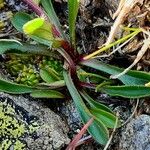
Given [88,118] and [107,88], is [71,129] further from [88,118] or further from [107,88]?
[107,88]

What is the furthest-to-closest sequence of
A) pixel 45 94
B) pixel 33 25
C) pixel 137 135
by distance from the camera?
pixel 45 94, pixel 137 135, pixel 33 25

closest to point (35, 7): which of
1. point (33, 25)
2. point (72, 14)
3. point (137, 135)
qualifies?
point (72, 14)

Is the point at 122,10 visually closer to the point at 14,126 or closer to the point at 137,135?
the point at 137,135

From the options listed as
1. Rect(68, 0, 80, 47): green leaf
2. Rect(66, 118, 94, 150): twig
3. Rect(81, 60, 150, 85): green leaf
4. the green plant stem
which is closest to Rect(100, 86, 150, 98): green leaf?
Rect(81, 60, 150, 85): green leaf

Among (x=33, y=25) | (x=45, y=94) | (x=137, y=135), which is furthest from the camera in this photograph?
(x=45, y=94)

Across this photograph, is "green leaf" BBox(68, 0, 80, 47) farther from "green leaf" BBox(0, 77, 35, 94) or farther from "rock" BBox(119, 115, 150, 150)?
"rock" BBox(119, 115, 150, 150)

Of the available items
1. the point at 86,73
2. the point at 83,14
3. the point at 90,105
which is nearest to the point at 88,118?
the point at 90,105
